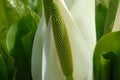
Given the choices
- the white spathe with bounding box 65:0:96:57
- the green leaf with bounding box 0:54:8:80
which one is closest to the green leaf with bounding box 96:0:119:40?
the white spathe with bounding box 65:0:96:57

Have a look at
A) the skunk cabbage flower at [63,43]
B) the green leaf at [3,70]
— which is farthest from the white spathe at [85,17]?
the green leaf at [3,70]

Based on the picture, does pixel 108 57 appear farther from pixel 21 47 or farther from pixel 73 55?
pixel 21 47

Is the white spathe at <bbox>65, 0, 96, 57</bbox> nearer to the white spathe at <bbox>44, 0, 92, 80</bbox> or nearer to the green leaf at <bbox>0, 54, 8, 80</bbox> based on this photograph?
the white spathe at <bbox>44, 0, 92, 80</bbox>

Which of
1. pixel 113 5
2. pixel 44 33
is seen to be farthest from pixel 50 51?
pixel 113 5

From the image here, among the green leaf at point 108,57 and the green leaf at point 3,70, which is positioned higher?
the green leaf at point 3,70

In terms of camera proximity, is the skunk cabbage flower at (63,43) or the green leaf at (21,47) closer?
the skunk cabbage flower at (63,43)

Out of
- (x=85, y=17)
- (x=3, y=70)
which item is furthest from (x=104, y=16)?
(x=3, y=70)

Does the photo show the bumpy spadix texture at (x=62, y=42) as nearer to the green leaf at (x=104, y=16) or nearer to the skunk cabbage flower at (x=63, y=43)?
the skunk cabbage flower at (x=63, y=43)
